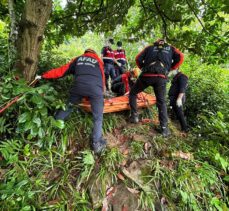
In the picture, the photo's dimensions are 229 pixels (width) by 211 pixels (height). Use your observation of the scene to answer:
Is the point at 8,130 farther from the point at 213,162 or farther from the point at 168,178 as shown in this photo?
the point at 213,162

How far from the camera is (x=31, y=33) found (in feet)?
11.9

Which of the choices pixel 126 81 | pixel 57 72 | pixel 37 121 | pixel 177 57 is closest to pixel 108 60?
pixel 126 81

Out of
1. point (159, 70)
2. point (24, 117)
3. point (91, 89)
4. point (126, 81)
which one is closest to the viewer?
point (24, 117)

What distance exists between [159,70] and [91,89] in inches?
54.9

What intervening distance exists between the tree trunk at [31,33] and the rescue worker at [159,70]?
2.04 metres

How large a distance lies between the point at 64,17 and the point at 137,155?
13.2 ft

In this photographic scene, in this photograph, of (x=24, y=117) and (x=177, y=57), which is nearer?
(x=24, y=117)

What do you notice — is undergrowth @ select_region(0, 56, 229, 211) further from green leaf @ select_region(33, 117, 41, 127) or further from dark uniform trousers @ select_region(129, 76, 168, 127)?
dark uniform trousers @ select_region(129, 76, 168, 127)

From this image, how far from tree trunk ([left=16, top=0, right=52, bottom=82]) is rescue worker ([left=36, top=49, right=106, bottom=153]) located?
402 mm

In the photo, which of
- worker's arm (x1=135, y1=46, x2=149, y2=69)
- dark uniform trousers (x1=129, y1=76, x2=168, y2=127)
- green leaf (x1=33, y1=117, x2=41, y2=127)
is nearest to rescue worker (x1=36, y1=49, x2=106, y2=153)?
green leaf (x1=33, y1=117, x2=41, y2=127)

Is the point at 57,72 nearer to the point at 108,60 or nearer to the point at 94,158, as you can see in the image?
the point at 94,158

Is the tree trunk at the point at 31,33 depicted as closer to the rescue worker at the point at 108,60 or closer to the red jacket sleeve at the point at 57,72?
the red jacket sleeve at the point at 57,72

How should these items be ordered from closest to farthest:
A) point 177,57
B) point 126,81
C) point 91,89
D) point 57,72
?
1. point 91,89
2. point 57,72
3. point 177,57
4. point 126,81

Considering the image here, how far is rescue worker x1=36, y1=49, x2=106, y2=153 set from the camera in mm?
3742
